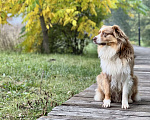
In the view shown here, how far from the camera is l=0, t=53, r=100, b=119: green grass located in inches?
135

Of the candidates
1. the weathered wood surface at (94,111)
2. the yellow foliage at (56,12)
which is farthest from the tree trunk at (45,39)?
the weathered wood surface at (94,111)

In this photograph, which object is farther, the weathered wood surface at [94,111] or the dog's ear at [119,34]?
the dog's ear at [119,34]

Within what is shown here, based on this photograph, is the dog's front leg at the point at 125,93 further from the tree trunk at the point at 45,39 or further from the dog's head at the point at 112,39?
the tree trunk at the point at 45,39

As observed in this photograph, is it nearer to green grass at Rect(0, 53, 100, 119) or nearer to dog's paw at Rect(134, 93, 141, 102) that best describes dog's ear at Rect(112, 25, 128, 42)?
dog's paw at Rect(134, 93, 141, 102)

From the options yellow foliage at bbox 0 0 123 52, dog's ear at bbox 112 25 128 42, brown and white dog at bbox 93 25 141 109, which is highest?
yellow foliage at bbox 0 0 123 52

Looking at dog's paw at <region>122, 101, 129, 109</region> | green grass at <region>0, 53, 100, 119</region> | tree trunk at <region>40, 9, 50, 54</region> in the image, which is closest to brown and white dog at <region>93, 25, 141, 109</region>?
dog's paw at <region>122, 101, 129, 109</region>

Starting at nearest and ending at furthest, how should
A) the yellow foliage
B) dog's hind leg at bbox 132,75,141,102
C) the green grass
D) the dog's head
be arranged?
the dog's head
dog's hind leg at bbox 132,75,141,102
the green grass
the yellow foliage

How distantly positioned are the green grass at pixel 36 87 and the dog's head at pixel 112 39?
1.15m

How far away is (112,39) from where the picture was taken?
2998mm

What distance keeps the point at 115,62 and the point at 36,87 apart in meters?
2.38

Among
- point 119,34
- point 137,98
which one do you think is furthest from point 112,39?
point 137,98

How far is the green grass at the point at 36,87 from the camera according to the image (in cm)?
342

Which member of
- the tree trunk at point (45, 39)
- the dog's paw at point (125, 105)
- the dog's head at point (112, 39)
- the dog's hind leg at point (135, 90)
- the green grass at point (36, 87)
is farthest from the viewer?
the tree trunk at point (45, 39)

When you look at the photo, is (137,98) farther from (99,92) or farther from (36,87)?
(36,87)
